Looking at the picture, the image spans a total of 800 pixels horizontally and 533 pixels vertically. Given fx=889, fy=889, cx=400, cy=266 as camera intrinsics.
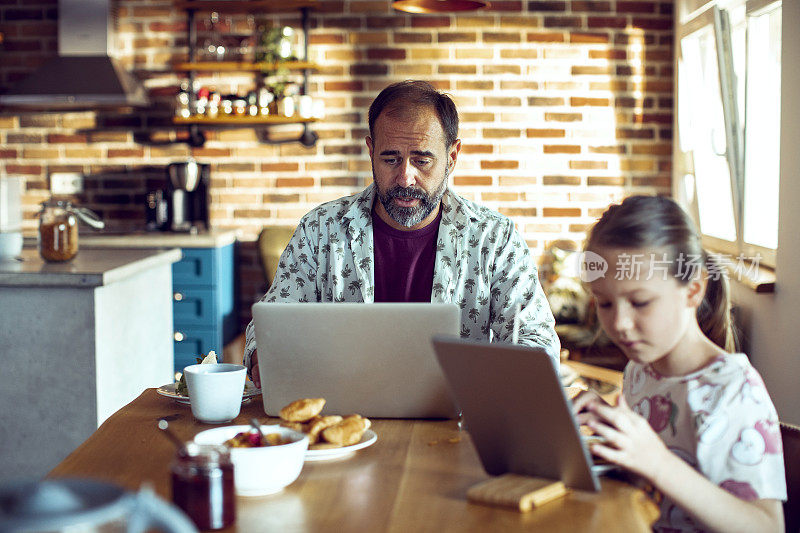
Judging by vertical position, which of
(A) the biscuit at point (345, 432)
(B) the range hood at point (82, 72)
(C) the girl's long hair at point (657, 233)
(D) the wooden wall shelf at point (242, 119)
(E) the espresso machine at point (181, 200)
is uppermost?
(B) the range hood at point (82, 72)

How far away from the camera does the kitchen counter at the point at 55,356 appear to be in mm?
2848

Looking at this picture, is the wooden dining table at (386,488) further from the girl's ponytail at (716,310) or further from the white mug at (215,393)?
the girl's ponytail at (716,310)

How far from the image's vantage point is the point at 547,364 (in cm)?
106

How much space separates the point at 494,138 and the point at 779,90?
167cm

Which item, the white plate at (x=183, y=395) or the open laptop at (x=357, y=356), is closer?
the open laptop at (x=357, y=356)

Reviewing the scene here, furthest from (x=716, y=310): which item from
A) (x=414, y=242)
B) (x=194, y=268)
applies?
(x=194, y=268)

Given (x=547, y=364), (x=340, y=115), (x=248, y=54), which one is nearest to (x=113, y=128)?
(x=248, y=54)

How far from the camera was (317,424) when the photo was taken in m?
1.38

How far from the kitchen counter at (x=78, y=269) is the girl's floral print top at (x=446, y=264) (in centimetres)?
82

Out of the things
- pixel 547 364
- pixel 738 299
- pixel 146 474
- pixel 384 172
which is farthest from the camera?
pixel 738 299

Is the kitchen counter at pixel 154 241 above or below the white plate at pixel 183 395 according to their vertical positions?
above

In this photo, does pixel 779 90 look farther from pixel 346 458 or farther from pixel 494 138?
pixel 346 458

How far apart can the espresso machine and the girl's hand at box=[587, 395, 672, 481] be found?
11.7 feet

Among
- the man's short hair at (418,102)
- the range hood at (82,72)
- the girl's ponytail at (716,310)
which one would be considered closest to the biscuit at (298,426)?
the girl's ponytail at (716,310)
